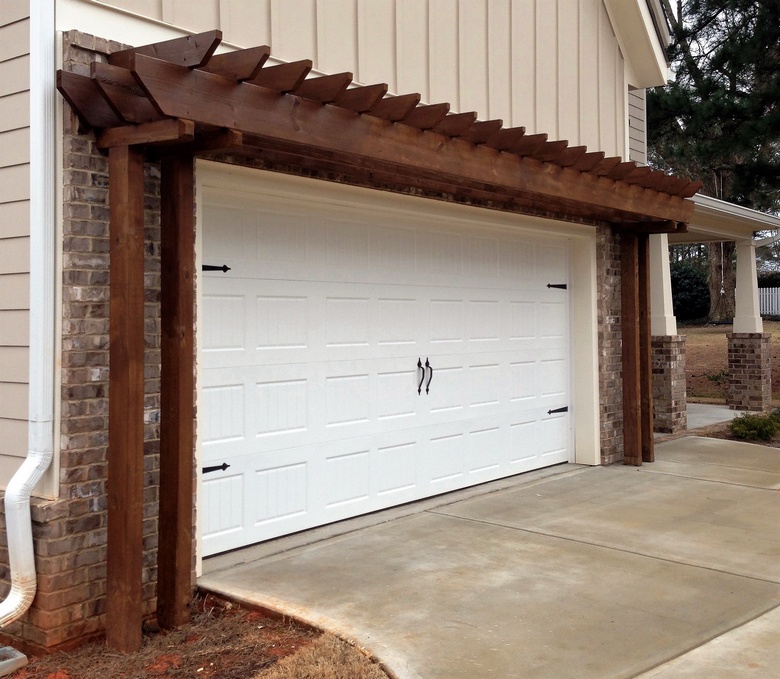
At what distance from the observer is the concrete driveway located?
4.16 meters

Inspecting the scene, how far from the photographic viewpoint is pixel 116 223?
4.26m

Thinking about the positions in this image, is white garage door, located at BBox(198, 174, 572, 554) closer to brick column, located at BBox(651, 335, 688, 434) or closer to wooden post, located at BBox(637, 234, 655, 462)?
wooden post, located at BBox(637, 234, 655, 462)

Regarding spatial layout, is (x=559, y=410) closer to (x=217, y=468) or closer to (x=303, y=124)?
(x=217, y=468)

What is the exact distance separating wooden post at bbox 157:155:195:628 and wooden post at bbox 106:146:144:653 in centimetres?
30

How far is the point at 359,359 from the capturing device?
6723 millimetres

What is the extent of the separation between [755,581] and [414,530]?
2.37 metres

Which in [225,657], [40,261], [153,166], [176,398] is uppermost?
[153,166]

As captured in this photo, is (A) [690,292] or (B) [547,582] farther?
(A) [690,292]

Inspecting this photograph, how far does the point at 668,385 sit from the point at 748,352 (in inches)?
139

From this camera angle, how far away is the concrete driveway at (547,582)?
13.6ft

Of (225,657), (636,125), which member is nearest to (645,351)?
(636,125)

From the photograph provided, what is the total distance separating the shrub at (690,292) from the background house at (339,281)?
19137mm

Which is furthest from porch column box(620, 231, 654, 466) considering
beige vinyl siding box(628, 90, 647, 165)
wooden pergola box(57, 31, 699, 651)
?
wooden pergola box(57, 31, 699, 651)

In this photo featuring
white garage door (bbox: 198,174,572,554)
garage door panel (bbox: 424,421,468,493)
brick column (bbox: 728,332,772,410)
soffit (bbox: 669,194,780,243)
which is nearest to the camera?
white garage door (bbox: 198,174,572,554)
